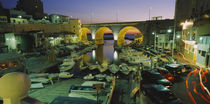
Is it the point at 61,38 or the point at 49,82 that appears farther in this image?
the point at 61,38

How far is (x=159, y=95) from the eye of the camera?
957 centimetres

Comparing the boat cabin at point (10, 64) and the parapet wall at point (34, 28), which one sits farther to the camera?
the parapet wall at point (34, 28)

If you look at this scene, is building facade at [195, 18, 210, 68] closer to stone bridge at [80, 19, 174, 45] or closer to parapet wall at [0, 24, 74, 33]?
stone bridge at [80, 19, 174, 45]

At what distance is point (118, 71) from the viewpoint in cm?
2328

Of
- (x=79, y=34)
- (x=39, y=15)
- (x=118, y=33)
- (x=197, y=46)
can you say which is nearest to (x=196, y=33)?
(x=197, y=46)

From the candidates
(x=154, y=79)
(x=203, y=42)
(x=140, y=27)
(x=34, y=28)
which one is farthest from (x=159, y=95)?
(x=34, y=28)

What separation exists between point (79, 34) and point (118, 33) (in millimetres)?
24195

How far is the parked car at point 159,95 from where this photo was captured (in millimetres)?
9061

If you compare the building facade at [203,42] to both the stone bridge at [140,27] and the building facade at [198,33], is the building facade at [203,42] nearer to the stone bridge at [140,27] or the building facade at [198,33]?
the building facade at [198,33]

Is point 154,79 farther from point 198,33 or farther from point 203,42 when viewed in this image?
point 198,33

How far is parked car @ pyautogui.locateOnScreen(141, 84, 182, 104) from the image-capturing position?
9.06 metres

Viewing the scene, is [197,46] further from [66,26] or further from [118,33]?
[66,26]

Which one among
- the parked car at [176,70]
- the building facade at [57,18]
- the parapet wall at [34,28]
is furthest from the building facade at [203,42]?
the building facade at [57,18]

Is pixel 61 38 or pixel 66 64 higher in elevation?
pixel 61 38
